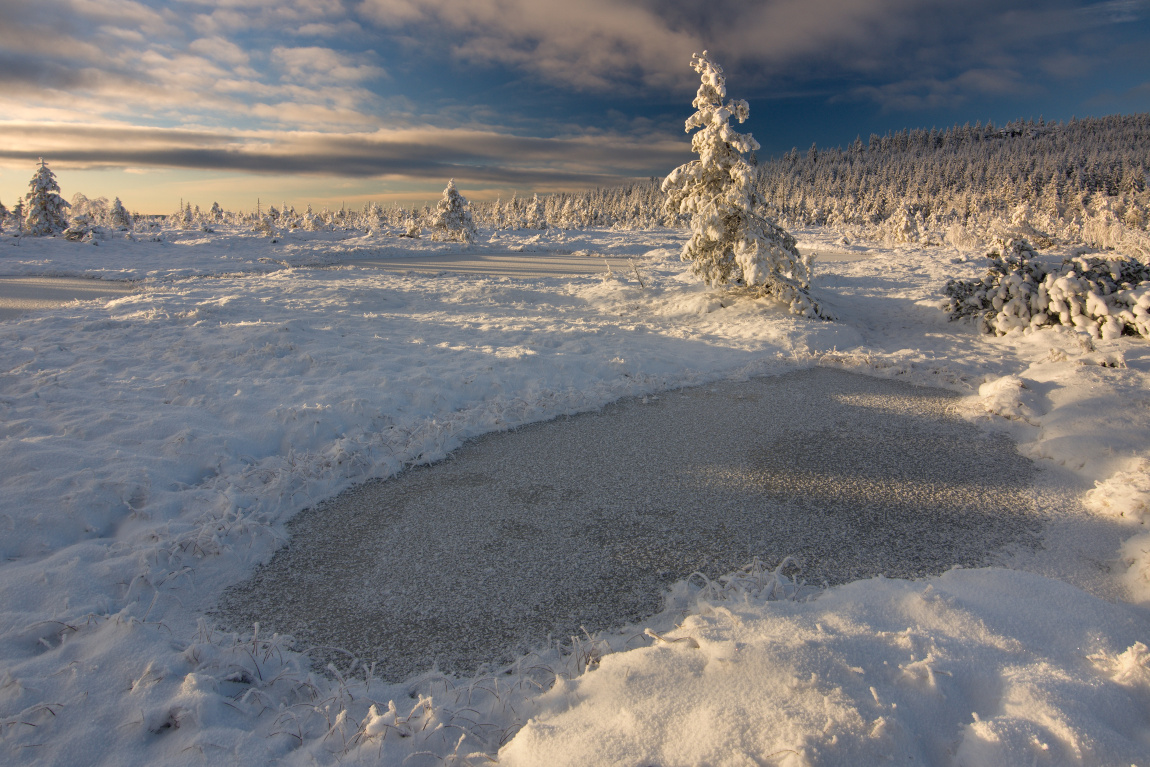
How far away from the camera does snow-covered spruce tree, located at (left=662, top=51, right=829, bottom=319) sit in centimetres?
1210

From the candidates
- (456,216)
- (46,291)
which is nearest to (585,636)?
(46,291)

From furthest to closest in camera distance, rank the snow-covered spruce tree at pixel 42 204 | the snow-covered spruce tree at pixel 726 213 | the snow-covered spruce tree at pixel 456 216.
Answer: the snow-covered spruce tree at pixel 42 204 < the snow-covered spruce tree at pixel 456 216 < the snow-covered spruce tree at pixel 726 213

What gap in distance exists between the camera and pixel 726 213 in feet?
41.6

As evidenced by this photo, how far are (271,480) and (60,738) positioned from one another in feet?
9.77

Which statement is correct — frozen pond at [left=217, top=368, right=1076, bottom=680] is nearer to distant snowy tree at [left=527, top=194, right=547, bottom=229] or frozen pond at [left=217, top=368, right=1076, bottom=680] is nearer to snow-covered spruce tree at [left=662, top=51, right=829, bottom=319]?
snow-covered spruce tree at [left=662, top=51, right=829, bottom=319]

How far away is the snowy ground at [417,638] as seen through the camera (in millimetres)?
2154

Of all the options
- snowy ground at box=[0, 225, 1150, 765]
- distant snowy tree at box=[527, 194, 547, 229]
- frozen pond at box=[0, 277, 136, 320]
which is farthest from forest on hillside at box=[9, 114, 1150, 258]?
snowy ground at box=[0, 225, 1150, 765]

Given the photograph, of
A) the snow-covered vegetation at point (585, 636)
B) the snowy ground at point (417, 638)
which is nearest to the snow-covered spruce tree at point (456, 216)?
the snow-covered vegetation at point (585, 636)

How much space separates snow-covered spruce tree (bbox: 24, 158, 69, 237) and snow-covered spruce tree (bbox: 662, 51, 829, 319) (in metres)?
48.8

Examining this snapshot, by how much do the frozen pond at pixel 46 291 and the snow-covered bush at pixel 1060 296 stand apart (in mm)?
20900

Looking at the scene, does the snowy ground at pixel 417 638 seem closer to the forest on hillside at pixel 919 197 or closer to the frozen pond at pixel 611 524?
the frozen pond at pixel 611 524

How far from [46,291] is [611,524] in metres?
21.2

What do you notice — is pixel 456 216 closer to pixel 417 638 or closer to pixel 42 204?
pixel 42 204

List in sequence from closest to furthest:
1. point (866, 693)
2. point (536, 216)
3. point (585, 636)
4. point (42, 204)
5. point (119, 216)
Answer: point (866, 693), point (585, 636), point (42, 204), point (119, 216), point (536, 216)
